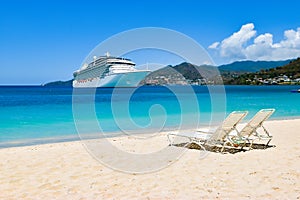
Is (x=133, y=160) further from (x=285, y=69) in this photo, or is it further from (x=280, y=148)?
(x=285, y=69)

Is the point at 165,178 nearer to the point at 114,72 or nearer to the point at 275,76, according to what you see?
the point at 114,72

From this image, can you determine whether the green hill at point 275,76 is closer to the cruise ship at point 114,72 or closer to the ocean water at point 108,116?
the cruise ship at point 114,72

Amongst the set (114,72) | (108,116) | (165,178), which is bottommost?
(108,116)

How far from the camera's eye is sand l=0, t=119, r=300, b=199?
4.23 m

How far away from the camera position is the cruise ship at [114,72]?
5634 cm

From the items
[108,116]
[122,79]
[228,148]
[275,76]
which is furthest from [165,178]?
[275,76]

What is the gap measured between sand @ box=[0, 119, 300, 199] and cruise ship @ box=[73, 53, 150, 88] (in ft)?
163

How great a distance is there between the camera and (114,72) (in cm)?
5606

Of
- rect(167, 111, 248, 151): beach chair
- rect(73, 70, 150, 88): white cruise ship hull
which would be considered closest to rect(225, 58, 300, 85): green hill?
rect(73, 70, 150, 88): white cruise ship hull

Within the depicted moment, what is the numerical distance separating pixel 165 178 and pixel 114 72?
5178 cm

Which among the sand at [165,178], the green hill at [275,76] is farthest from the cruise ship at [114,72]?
the green hill at [275,76]

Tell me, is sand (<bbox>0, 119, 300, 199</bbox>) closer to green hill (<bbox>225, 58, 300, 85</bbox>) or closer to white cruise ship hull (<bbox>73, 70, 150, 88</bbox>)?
white cruise ship hull (<bbox>73, 70, 150, 88</bbox>)

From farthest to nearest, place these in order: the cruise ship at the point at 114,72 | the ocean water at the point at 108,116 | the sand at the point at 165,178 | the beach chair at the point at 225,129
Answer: the cruise ship at the point at 114,72
the ocean water at the point at 108,116
the beach chair at the point at 225,129
the sand at the point at 165,178

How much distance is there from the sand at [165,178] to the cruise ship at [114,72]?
49826mm
